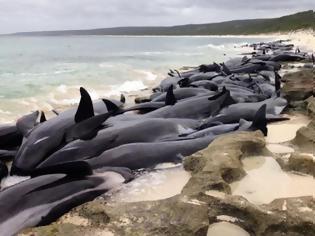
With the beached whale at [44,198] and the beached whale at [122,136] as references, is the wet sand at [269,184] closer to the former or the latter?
the beached whale at [44,198]

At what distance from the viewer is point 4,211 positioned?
390 centimetres

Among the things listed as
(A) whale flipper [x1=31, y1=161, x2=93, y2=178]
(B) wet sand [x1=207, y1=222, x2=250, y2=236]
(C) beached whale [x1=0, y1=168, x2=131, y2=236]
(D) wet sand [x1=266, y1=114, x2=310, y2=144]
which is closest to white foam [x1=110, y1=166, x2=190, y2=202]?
(C) beached whale [x1=0, y1=168, x2=131, y2=236]

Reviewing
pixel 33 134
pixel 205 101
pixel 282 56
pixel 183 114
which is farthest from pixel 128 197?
pixel 282 56

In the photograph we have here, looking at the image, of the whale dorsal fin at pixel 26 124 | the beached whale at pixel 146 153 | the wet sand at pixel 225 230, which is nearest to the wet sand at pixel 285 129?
the beached whale at pixel 146 153

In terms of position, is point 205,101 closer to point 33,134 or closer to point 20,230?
point 33,134

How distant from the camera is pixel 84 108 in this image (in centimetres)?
610

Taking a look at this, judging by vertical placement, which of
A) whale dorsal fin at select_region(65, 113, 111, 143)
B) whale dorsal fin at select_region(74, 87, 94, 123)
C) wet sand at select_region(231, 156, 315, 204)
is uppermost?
whale dorsal fin at select_region(74, 87, 94, 123)

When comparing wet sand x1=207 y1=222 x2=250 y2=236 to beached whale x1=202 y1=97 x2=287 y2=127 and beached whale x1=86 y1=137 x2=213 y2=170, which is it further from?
beached whale x1=202 y1=97 x2=287 y2=127

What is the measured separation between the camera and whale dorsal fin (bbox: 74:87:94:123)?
6.04 meters

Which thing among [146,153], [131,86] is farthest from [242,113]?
[131,86]

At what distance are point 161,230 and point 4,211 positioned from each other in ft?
4.72

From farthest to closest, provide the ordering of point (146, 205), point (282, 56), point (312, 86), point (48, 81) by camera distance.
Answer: point (282, 56)
point (48, 81)
point (312, 86)
point (146, 205)

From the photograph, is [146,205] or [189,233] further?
[146,205]

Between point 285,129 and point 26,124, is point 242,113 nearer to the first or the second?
point 285,129
